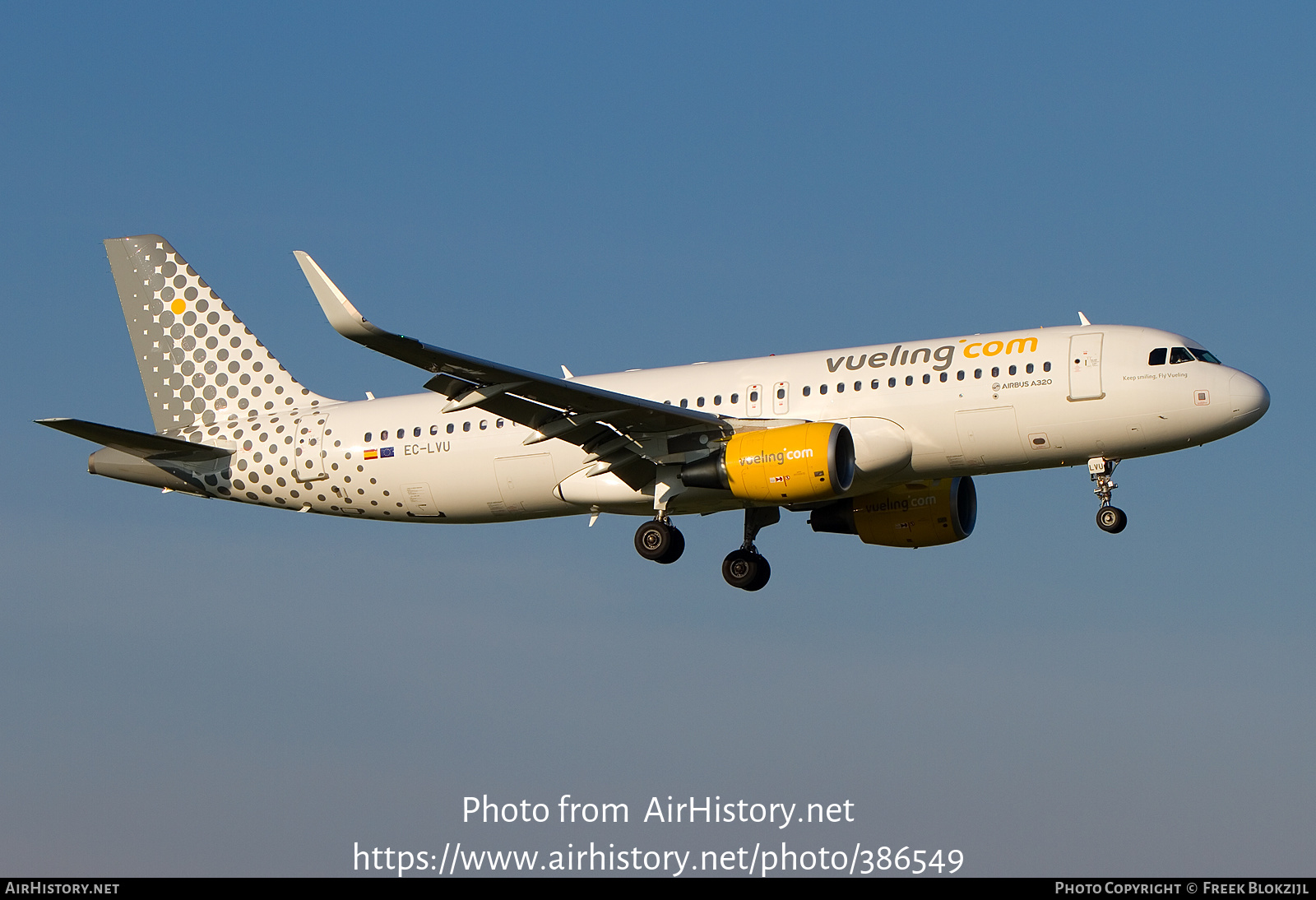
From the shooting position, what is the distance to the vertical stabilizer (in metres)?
46.4

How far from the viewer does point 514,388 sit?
36719mm

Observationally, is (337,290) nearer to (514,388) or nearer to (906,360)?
(514,388)

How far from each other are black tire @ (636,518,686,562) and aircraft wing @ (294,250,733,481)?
1.22 m

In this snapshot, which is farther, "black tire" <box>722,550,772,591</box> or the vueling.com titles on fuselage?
"black tire" <box>722,550,772,591</box>

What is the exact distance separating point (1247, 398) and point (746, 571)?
40.4 feet

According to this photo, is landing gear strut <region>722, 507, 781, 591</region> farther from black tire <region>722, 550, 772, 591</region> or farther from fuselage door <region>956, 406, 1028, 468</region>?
fuselage door <region>956, 406, 1028, 468</region>

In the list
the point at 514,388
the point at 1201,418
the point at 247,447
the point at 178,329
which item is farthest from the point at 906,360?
the point at 178,329

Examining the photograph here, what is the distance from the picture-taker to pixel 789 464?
3791 centimetres

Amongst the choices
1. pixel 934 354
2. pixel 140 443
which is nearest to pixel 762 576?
pixel 934 354

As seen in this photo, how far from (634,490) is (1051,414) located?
9.48m

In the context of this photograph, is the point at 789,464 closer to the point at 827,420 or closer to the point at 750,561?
the point at 827,420

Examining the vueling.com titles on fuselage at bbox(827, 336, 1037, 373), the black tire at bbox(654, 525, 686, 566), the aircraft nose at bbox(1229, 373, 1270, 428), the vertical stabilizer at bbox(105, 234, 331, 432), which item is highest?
the vertical stabilizer at bbox(105, 234, 331, 432)

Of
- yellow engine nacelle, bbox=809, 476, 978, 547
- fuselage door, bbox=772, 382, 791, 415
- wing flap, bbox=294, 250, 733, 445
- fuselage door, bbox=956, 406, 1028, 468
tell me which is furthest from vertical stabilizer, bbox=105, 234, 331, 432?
fuselage door, bbox=956, 406, 1028, 468

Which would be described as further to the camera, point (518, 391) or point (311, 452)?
point (311, 452)
